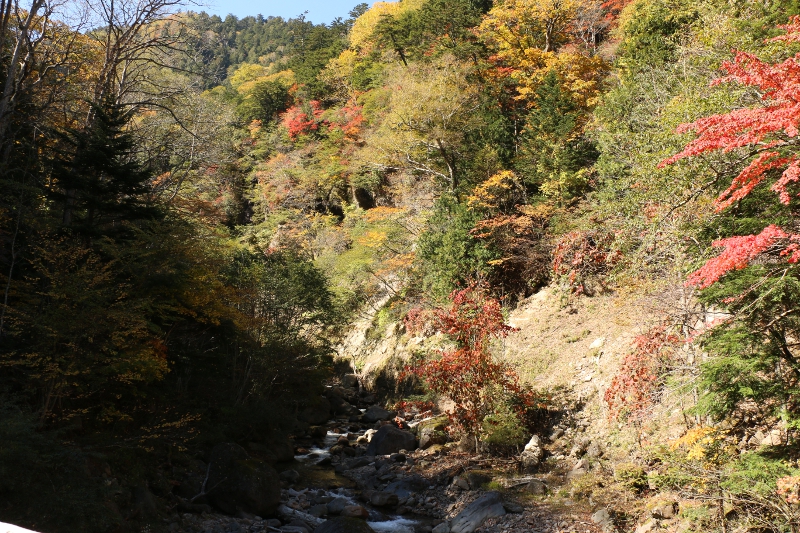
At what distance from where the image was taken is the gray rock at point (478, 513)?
9.48m

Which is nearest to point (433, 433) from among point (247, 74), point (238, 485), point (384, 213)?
point (238, 485)

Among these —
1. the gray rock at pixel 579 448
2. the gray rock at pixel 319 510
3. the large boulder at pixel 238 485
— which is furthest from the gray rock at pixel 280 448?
the gray rock at pixel 579 448

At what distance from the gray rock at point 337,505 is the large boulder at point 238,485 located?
44.1 inches

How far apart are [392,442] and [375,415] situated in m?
4.38

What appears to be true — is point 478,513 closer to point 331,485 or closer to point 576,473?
point 576,473

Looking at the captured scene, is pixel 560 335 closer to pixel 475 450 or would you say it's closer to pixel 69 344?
pixel 475 450

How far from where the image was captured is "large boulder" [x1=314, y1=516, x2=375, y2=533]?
910 cm

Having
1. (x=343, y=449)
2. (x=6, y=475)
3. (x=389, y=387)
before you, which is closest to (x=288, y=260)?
(x=389, y=387)

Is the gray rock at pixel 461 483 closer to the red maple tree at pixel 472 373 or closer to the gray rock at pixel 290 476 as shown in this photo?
the red maple tree at pixel 472 373

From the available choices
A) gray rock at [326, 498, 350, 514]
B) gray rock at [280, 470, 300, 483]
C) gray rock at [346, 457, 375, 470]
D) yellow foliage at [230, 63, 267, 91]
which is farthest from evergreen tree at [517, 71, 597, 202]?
yellow foliage at [230, 63, 267, 91]

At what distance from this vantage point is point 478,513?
9.72 m

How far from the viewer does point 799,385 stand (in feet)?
22.2

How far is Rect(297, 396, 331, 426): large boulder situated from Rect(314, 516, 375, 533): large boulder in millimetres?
8866

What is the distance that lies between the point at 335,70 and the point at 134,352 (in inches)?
1305
